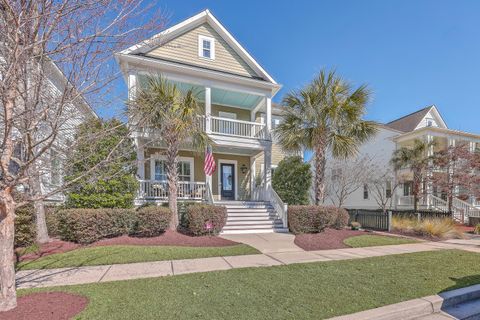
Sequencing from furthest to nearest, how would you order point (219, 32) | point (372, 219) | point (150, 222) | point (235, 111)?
1. point (235, 111)
2. point (219, 32)
3. point (372, 219)
4. point (150, 222)

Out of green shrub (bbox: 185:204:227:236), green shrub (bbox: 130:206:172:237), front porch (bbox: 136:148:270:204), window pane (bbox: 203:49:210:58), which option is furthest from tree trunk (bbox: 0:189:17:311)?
window pane (bbox: 203:49:210:58)

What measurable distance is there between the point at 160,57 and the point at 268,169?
780 cm

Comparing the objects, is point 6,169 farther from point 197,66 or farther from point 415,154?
point 415,154

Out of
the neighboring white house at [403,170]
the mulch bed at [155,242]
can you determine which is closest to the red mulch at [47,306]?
the mulch bed at [155,242]

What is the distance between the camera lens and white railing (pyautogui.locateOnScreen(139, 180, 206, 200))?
1172 centimetres

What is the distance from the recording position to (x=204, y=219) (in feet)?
30.6

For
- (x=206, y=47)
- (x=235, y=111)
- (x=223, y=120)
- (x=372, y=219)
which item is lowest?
(x=372, y=219)

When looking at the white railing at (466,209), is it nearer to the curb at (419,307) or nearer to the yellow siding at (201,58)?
the yellow siding at (201,58)

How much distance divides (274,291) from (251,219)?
7.29 m

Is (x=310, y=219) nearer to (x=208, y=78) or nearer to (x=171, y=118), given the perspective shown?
(x=171, y=118)

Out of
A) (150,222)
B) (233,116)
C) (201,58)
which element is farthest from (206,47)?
(150,222)

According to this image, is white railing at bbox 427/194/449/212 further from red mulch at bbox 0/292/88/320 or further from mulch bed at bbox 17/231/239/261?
red mulch at bbox 0/292/88/320

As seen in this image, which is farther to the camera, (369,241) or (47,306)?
(369,241)

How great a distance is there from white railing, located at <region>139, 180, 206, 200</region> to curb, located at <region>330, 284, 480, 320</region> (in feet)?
32.1
